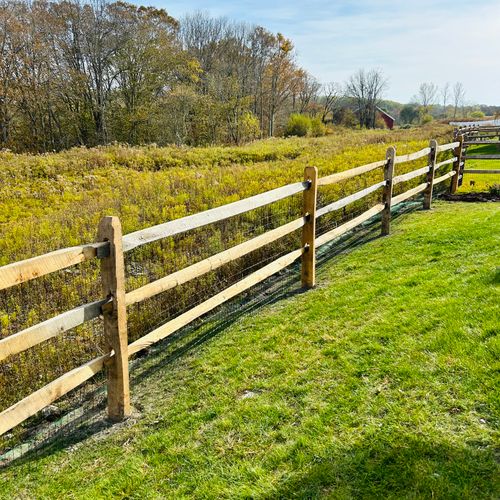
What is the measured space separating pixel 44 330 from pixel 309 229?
3.38 metres

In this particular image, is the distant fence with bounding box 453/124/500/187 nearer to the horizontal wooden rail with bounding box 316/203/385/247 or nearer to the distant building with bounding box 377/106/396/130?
the horizontal wooden rail with bounding box 316/203/385/247

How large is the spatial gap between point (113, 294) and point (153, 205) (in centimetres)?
699

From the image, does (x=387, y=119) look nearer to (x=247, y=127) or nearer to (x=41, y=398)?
(x=247, y=127)

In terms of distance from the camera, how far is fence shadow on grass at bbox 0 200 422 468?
2.92 metres

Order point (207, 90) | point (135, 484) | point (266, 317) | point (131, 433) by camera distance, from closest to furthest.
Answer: point (135, 484), point (131, 433), point (266, 317), point (207, 90)

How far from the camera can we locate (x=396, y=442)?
7.95 feet

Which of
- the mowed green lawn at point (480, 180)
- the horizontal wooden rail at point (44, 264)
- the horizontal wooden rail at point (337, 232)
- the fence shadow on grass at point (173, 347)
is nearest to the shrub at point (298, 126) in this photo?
the mowed green lawn at point (480, 180)

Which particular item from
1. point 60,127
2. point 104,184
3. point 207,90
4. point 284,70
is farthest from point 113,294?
point 284,70

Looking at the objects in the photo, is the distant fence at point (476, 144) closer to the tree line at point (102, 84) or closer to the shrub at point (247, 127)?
the tree line at point (102, 84)

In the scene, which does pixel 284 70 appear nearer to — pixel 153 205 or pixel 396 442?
pixel 153 205

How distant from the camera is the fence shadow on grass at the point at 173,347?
2.92 meters

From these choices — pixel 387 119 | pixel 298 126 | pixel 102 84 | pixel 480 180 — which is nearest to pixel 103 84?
pixel 102 84

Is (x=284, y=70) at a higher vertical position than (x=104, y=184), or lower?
higher

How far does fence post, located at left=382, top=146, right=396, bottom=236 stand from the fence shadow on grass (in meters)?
0.22
